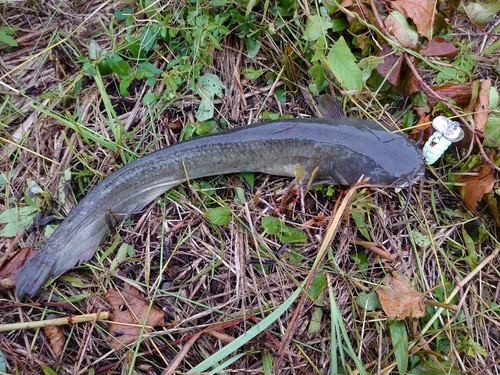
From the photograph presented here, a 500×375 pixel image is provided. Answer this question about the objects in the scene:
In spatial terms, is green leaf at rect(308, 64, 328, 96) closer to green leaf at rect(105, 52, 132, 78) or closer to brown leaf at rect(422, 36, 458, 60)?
brown leaf at rect(422, 36, 458, 60)

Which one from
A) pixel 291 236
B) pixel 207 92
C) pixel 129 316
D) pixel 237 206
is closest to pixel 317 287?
pixel 291 236

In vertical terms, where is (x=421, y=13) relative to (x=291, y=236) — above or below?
above

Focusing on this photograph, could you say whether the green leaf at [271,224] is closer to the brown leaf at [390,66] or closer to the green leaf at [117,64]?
the brown leaf at [390,66]

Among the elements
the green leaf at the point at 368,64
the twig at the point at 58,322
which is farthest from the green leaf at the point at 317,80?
the twig at the point at 58,322

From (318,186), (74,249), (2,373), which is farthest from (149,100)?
(2,373)

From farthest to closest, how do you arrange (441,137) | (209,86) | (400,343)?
(209,86)
(441,137)
(400,343)

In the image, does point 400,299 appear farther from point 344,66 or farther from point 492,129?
point 344,66

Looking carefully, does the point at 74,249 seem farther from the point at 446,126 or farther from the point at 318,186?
the point at 446,126
